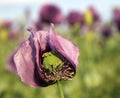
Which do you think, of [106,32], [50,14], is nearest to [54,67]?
[50,14]

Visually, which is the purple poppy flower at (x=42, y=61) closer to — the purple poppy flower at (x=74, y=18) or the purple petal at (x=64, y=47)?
the purple petal at (x=64, y=47)

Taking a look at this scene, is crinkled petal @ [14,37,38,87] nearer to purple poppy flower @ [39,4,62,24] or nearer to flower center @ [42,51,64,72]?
flower center @ [42,51,64,72]

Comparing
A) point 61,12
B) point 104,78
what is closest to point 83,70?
point 104,78

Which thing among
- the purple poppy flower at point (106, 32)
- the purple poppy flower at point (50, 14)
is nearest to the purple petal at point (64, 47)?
the purple poppy flower at point (50, 14)

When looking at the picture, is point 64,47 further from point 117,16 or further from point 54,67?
point 117,16

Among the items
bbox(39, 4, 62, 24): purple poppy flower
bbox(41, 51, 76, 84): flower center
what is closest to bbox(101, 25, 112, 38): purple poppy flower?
bbox(39, 4, 62, 24): purple poppy flower
